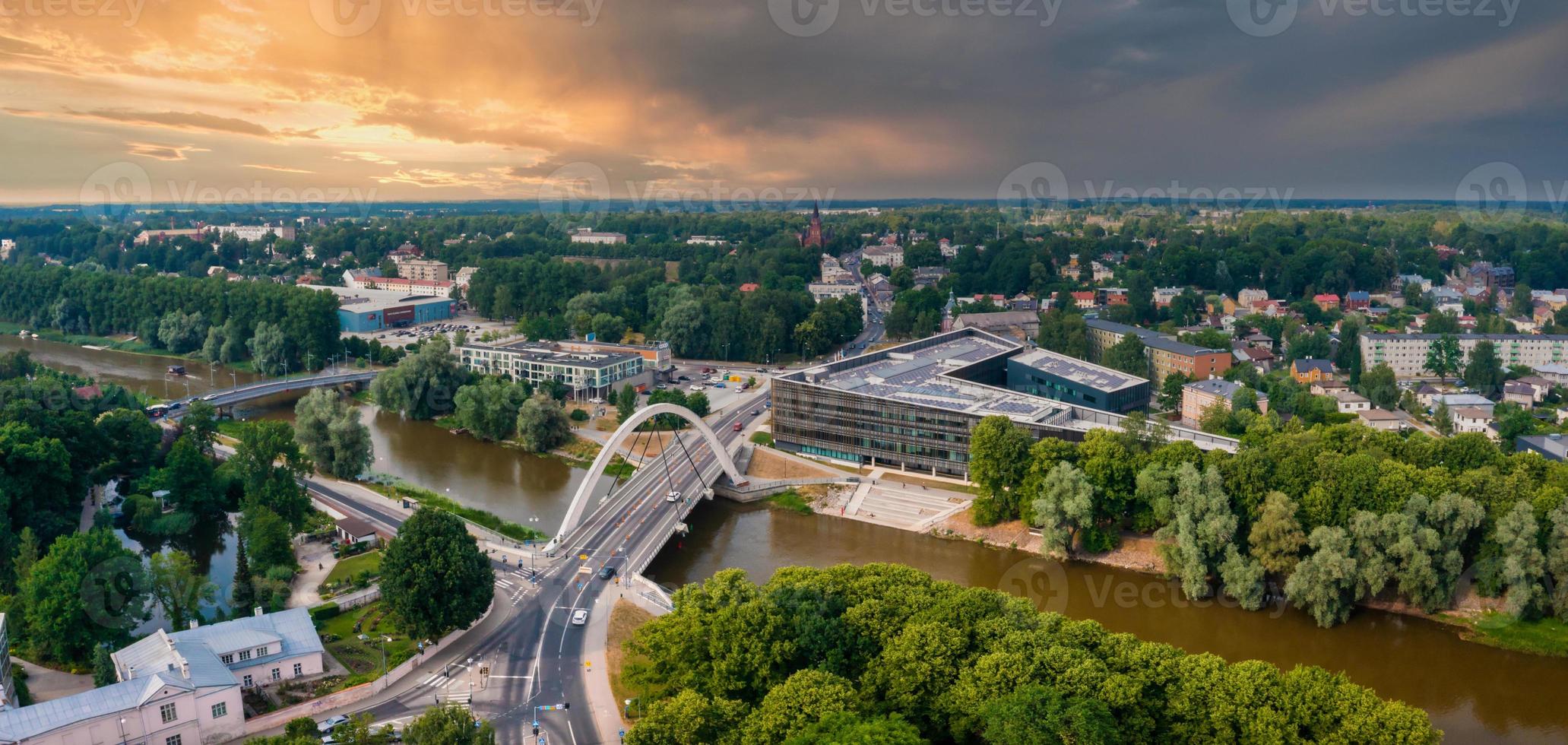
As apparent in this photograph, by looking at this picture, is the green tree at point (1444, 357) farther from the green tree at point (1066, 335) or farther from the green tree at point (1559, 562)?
the green tree at point (1559, 562)

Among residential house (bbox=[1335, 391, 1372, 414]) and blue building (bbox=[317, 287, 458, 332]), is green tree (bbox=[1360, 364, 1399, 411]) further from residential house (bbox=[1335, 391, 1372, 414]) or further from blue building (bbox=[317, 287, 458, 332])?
blue building (bbox=[317, 287, 458, 332])

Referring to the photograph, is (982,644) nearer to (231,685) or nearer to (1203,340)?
(231,685)

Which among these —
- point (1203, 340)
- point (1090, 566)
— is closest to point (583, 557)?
point (1090, 566)

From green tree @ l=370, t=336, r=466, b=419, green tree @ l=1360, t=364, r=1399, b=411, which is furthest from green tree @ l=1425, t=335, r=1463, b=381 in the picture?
green tree @ l=370, t=336, r=466, b=419

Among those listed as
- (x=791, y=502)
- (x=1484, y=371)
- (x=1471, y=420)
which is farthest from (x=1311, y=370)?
(x=791, y=502)

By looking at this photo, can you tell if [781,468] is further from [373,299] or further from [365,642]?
[373,299]

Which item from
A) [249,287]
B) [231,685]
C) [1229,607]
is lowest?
[1229,607]
